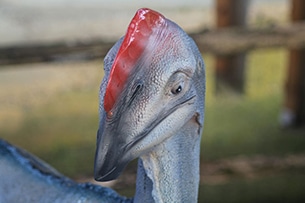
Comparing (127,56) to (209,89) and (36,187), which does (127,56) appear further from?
(209,89)

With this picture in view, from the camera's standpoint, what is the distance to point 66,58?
208cm

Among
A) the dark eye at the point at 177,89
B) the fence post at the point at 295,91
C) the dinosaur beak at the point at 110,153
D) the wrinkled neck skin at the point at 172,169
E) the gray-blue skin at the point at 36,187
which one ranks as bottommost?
the fence post at the point at 295,91

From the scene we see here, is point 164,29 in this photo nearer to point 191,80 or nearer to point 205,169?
point 191,80

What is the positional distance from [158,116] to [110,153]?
65 mm

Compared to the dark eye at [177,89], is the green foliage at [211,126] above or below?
below


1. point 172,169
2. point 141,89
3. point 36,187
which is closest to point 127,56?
point 141,89

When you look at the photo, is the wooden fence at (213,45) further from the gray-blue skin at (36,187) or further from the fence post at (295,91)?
the gray-blue skin at (36,187)

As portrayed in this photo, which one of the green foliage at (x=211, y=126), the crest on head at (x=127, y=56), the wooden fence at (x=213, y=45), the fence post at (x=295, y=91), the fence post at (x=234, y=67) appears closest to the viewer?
the crest on head at (x=127, y=56)

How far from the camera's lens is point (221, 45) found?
1.96m

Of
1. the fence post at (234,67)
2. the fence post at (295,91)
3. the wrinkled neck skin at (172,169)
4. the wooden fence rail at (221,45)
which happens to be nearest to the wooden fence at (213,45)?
the wooden fence rail at (221,45)

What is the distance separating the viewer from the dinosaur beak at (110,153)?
2.15 feet

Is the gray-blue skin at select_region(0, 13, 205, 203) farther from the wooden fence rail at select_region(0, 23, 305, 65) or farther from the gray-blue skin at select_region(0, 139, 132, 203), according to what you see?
the wooden fence rail at select_region(0, 23, 305, 65)

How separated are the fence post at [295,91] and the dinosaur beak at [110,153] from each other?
216cm

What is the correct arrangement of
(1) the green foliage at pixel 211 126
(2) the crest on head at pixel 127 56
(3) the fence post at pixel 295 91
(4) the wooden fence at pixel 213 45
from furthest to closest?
(3) the fence post at pixel 295 91
(1) the green foliage at pixel 211 126
(4) the wooden fence at pixel 213 45
(2) the crest on head at pixel 127 56
